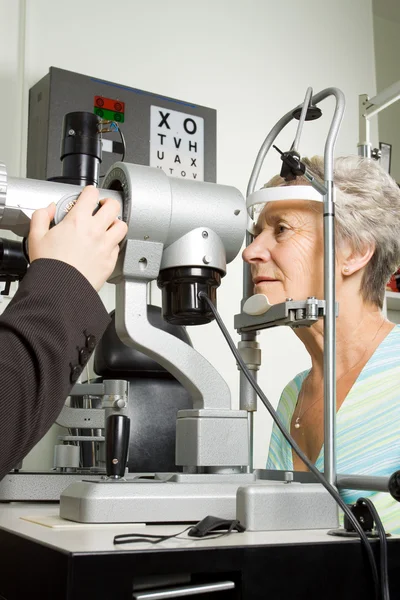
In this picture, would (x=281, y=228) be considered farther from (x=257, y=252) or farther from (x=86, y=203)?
(x=86, y=203)

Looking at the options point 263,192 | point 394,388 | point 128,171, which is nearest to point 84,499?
point 128,171

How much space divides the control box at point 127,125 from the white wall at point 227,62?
10cm

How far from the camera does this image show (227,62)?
2.49 metres

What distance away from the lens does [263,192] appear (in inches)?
37.6

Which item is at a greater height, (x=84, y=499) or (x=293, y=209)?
(x=293, y=209)

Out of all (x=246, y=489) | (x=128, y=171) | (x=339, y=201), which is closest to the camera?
(x=246, y=489)

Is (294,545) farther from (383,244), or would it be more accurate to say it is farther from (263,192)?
(383,244)

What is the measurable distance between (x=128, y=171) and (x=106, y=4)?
1.65m

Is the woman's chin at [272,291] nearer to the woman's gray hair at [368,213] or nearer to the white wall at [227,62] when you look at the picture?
the woman's gray hair at [368,213]

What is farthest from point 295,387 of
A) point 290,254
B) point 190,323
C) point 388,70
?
point 388,70

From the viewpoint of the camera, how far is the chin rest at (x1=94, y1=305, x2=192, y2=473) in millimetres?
1775

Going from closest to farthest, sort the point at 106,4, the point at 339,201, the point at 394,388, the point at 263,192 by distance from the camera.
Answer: the point at 263,192, the point at 394,388, the point at 339,201, the point at 106,4

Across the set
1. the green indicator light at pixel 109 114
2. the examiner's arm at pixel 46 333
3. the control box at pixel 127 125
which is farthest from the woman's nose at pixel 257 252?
the green indicator light at pixel 109 114

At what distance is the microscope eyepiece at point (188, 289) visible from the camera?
2.81 ft
